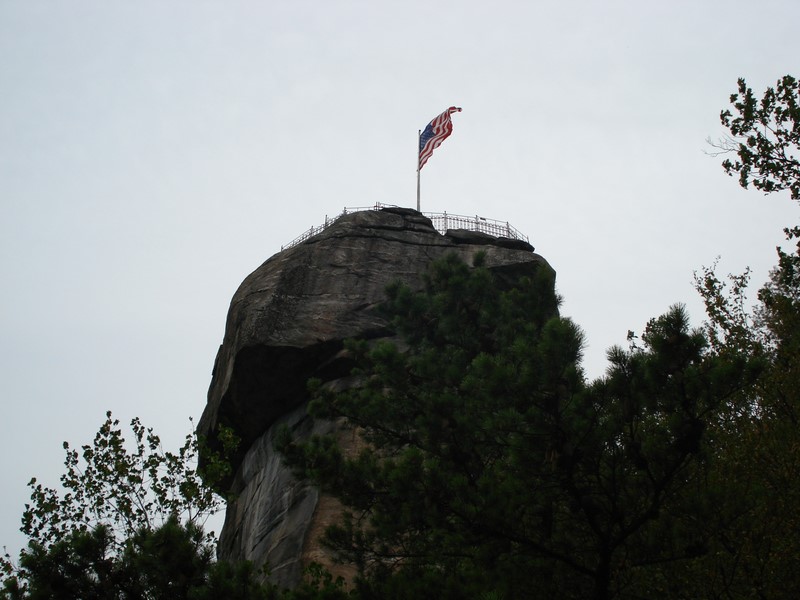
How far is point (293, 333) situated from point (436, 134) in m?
12.5

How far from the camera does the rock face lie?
23797 millimetres

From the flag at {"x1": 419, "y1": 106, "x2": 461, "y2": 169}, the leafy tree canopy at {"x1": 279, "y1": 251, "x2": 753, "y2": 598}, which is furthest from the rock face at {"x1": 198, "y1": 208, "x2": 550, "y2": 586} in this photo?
the leafy tree canopy at {"x1": 279, "y1": 251, "x2": 753, "y2": 598}

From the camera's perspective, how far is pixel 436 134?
33.3 meters

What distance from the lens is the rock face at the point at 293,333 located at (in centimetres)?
2380

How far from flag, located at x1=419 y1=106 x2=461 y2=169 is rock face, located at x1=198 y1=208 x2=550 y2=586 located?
548 cm

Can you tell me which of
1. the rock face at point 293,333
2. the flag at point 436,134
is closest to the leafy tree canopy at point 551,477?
the rock face at point 293,333

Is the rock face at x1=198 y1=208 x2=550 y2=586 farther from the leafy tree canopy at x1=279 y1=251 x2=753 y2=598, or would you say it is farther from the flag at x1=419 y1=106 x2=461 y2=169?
the leafy tree canopy at x1=279 y1=251 x2=753 y2=598

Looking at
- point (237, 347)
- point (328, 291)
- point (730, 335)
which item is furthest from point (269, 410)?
point (730, 335)

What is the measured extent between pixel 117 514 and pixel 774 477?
12921 millimetres

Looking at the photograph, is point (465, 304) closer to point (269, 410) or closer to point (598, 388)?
point (598, 388)

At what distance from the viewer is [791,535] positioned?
13352 mm

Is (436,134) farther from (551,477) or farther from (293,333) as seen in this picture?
(551,477)

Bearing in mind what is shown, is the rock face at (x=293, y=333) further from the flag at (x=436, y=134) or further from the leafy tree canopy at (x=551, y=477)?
the leafy tree canopy at (x=551, y=477)

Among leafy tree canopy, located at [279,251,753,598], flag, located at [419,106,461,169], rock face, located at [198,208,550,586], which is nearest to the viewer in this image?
leafy tree canopy, located at [279,251,753,598]
